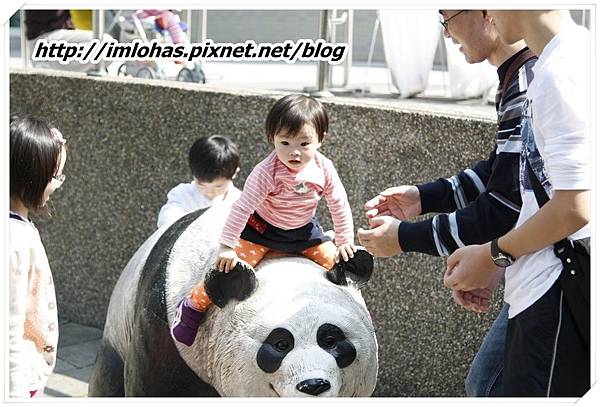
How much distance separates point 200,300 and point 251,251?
0.81ft

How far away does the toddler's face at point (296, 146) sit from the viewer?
128 inches

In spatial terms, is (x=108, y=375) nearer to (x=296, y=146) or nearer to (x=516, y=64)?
(x=296, y=146)

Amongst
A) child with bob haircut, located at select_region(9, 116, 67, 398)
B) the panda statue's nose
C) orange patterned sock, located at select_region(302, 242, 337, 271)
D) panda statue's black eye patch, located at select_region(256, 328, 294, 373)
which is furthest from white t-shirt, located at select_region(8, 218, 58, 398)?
orange patterned sock, located at select_region(302, 242, 337, 271)

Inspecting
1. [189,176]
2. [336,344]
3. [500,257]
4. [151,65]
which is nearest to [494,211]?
[500,257]

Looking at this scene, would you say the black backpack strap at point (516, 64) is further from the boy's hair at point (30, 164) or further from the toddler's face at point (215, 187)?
the toddler's face at point (215, 187)

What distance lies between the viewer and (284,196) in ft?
10.9

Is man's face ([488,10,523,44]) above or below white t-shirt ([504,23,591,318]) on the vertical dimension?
above

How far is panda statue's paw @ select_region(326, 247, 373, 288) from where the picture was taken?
3.31m

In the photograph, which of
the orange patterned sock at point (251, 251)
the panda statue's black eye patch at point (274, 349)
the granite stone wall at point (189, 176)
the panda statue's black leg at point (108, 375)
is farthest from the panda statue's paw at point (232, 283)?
the granite stone wall at point (189, 176)

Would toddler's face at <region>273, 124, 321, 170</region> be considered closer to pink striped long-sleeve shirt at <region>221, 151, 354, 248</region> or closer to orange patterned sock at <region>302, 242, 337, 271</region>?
pink striped long-sleeve shirt at <region>221, 151, 354, 248</region>

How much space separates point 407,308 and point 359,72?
107 inches

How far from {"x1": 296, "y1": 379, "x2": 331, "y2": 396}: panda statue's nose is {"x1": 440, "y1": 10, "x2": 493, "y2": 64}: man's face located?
1095 millimetres
